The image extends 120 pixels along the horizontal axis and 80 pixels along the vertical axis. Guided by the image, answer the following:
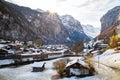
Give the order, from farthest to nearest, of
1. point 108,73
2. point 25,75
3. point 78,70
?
point 25,75, point 108,73, point 78,70

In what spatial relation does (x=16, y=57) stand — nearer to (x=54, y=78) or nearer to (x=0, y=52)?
(x=0, y=52)

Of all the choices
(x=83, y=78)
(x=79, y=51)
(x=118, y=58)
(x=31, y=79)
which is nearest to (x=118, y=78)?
(x=83, y=78)

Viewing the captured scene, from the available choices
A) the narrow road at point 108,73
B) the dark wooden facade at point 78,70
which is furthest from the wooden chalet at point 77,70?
the narrow road at point 108,73

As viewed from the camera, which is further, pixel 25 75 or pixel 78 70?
pixel 25 75

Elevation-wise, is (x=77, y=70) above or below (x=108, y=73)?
above

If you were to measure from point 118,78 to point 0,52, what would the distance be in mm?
74636

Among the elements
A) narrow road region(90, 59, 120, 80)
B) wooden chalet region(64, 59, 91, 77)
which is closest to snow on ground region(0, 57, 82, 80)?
wooden chalet region(64, 59, 91, 77)

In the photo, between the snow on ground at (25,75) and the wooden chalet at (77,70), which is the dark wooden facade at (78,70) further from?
the snow on ground at (25,75)

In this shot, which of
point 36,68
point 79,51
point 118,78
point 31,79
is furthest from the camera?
point 79,51

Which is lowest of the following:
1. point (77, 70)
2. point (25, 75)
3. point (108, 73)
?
point (25, 75)

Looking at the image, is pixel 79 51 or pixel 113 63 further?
pixel 79 51

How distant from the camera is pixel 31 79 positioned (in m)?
68.4

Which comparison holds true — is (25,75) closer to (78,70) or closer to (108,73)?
(78,70)

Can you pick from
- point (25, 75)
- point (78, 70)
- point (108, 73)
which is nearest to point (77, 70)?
point (78, 70)
